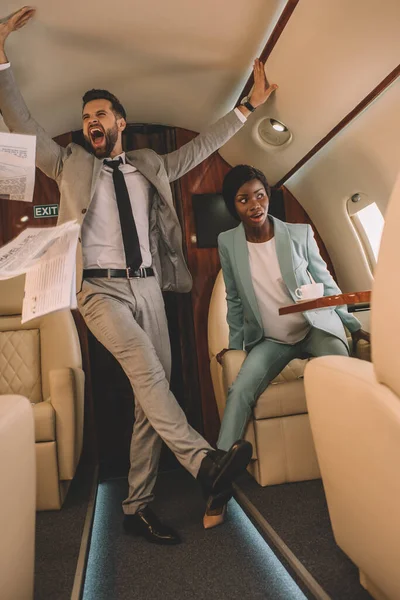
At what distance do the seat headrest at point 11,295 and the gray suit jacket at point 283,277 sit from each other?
1267mm

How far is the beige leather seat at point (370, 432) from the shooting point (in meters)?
0.90

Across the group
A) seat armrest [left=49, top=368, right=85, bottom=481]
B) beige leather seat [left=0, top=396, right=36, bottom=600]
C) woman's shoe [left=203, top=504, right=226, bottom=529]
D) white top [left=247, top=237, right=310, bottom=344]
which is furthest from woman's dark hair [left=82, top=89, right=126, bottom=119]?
woman's shoe [left=203, top=504, right=226, bottom=529]

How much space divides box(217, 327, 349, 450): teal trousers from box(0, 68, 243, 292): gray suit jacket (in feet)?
1.78

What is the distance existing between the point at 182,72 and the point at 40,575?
2.64 meters

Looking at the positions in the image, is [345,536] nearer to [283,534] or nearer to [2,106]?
[283,534]

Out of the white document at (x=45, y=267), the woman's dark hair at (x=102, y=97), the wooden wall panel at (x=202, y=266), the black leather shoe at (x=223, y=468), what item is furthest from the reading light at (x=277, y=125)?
the white document at (x=45, y=267)

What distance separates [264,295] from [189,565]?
4.47 feet

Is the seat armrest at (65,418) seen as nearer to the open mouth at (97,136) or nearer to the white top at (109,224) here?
the white top at (109,224)

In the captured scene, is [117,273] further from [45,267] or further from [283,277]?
[45,267]

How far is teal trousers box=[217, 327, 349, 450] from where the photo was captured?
2383 mm

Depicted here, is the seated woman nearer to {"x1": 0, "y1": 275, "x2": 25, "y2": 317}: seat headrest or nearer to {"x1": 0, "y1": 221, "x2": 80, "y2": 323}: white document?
{"x1": 0, "y1": 275, "x2": 25, "y2": 317}: seat headrest

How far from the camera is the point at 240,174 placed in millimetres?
2816

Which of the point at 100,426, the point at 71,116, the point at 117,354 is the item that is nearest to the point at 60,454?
the point at 117,354

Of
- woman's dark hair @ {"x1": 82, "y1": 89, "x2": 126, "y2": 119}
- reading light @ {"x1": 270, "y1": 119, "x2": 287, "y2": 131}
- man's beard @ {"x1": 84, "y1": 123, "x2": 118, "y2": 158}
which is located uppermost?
reading light @ {"x1": 270, "y1": 119, "x2": 287, "y2": 131}
